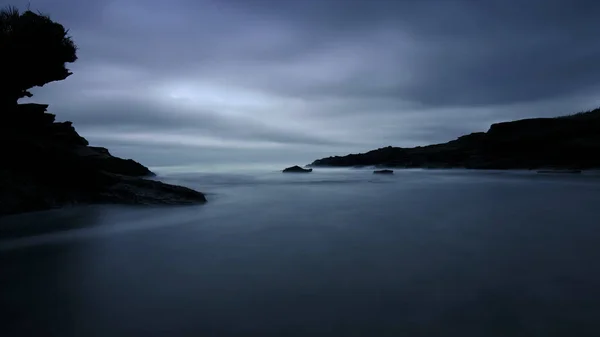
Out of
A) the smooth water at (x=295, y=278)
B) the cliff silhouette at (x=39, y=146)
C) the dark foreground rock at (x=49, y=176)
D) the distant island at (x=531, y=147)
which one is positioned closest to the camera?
the smooth water at (x=295, y=278)

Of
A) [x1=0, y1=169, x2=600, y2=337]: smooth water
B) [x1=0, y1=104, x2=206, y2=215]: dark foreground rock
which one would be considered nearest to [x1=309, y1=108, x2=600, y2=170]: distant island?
[x1=0, y1=169, x2=600, y2=337]: smooth water

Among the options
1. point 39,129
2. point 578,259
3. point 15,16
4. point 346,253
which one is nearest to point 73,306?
point 346,253

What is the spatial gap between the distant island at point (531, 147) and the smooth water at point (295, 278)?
146 ft

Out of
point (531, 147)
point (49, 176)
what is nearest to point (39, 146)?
point (49, 176)

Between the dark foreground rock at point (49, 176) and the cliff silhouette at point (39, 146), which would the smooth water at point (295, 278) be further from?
the cliff silhouette at point (39, 146)

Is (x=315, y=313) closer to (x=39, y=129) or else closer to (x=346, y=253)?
(x=346, y=253)

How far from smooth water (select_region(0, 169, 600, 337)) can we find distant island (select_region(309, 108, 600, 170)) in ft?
146

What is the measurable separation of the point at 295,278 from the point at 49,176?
9.60 m

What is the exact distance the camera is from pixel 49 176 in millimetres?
9812

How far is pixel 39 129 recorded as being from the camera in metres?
10.9

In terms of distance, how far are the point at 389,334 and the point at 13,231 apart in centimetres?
786

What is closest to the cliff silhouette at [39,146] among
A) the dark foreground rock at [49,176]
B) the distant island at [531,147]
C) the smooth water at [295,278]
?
the dark foreground rock at [49,176]

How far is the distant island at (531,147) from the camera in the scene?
41969mm

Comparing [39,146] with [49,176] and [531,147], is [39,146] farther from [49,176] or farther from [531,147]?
[531,147]
